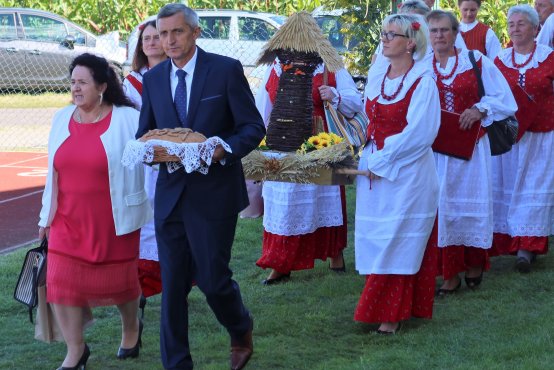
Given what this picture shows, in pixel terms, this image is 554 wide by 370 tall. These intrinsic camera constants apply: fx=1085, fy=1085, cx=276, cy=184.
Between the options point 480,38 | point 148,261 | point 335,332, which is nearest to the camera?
point 335,332

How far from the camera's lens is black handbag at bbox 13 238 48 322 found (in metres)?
A: 6.05

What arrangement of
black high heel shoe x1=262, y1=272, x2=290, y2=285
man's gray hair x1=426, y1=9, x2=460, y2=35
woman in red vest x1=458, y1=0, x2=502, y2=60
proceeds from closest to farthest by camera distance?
man's gray hair x1=426, y1=9, x2=460, y2=35
black high heel shoe x1=262, y1=272, x2=290, y2=285
woman in red vest x1=458, y1=0, x2=502, y2=60

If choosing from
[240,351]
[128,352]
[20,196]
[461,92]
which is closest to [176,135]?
[240,351]

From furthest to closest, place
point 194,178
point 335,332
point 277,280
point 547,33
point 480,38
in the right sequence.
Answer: point 547,33 → point 480,38 → point 277,280 → point 335,332 → point 194,178

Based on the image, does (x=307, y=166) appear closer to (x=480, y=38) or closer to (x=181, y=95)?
(x=181, y=95)

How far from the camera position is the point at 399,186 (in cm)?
667

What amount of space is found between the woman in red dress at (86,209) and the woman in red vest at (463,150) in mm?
2664

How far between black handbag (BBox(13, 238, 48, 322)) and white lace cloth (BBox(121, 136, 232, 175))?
36.8 inches

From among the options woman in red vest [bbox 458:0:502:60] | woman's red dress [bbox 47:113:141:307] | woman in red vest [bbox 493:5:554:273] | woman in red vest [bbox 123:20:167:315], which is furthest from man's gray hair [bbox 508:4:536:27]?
woman's red dress [bbox 47:113:141:307]

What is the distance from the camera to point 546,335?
6.59 meters

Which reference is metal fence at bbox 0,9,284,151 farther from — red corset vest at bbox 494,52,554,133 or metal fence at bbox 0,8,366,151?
red corset vest at bbox 494,52,554,133

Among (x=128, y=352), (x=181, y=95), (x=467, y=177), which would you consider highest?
(x=181, y=95)

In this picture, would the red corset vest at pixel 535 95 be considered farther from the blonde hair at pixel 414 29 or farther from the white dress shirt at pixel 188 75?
the white dress shirt at pixel 188 75

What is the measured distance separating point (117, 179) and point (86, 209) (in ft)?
0.78
